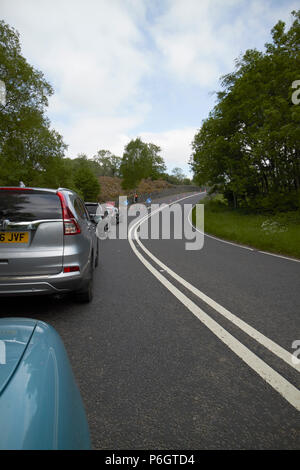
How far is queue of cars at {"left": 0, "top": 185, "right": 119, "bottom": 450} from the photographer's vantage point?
0.89m

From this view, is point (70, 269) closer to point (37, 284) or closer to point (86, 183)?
point (37, 284)

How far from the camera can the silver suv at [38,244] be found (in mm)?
3262

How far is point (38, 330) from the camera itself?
60.2 inches

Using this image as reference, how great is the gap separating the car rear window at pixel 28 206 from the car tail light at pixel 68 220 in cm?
5

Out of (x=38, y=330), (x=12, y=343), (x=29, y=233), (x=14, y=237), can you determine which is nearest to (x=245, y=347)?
(x=38, y=330)

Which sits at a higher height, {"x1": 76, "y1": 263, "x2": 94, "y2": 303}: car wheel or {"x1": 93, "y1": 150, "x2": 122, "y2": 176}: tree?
{"x1": 93, "y1": 150, "x2": 122, "y2": 176}: tree

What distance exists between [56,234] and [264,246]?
27.9ft

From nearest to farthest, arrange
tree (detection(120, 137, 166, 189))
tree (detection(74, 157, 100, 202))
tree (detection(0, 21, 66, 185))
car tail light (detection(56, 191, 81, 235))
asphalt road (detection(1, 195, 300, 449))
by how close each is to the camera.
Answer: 1. asphalt road (detection(1, 195, 300, 449))
2. car tail light (detection(56, 191, 81, 235))
3. tree (detection(0, 21, 66, 185))
4. tree (detection(74, 157, 100, 202))
5. tree (detection(120, 137, 166, 189))

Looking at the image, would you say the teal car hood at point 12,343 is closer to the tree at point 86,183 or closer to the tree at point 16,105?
the tree at point 16,105

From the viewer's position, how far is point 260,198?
2039 cm

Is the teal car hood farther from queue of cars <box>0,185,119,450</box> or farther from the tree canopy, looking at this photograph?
the tree canopy

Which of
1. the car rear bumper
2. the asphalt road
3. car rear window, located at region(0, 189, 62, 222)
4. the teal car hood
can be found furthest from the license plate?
the teal car hood

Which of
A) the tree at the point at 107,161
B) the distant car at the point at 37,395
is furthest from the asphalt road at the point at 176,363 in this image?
the tree at the point at 107,161

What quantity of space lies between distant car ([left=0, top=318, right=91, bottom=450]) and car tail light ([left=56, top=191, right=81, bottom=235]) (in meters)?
2.12
